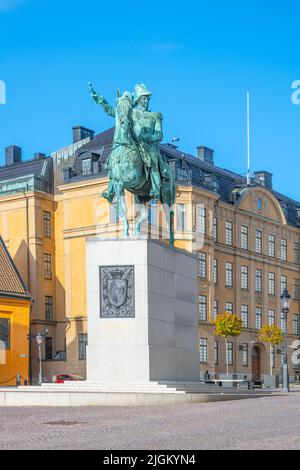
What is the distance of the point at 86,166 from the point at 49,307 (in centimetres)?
1081

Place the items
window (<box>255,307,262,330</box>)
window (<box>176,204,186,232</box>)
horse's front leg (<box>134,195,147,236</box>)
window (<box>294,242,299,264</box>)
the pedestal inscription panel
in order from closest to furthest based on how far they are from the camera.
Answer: the pedestal inscription panel → horse's front leg (<box>134,195,147,236</box>) → window (<box>176,204,186,232</box>) → window (<box>255,307,262,330</box>) → window (<box>294,242,299,264</box>)

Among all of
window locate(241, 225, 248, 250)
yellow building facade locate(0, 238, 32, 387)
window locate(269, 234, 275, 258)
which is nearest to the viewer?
yellow building facade locate(0, 238, 32, 387)

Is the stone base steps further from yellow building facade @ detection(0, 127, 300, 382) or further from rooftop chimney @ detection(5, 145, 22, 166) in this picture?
rooftop chimney @ detection(5, 145, 22, 166)

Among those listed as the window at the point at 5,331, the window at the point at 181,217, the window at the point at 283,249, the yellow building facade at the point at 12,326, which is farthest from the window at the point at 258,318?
the window at the point at 5,331

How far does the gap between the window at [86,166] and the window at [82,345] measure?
1189cm

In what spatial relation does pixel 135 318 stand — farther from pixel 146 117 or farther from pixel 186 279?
pixel 146 117

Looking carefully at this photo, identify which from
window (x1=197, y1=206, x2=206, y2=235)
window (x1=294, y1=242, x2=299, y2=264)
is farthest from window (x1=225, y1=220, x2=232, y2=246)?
window (x1=294, y1=242, x2=299, y2=264)

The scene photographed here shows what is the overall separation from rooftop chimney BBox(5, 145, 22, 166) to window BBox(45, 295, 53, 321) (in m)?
13.1

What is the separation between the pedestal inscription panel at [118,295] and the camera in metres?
26.6

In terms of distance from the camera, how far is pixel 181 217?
63688 millimetres

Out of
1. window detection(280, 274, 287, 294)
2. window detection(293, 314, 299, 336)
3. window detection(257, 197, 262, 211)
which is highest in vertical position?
window detection(257, 197, 262, 211)

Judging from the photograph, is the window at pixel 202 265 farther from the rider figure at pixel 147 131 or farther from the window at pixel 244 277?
the rider figure at pixel 147 131

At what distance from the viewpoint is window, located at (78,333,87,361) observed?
62519mm
